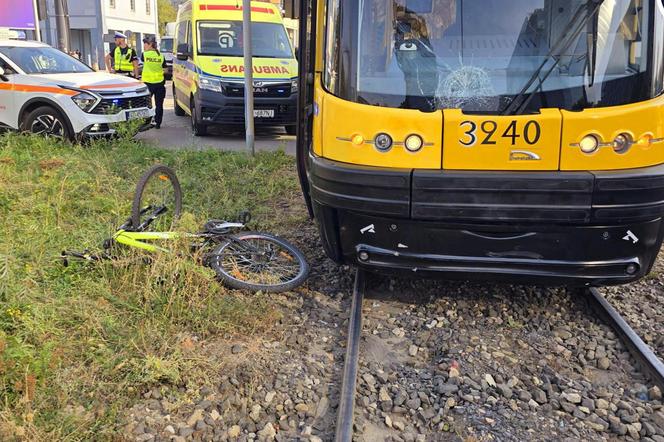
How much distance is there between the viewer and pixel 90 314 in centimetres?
395

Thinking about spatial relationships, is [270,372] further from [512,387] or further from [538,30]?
[538,30]

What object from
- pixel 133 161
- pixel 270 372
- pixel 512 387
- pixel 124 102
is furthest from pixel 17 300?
pixel 124 102

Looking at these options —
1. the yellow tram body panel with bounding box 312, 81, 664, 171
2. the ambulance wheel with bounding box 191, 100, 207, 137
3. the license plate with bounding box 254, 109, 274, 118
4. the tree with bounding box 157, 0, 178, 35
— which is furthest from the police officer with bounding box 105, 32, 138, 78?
the tree with bounding box 157, 0, 178, 35

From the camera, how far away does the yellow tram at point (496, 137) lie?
367 centimetres

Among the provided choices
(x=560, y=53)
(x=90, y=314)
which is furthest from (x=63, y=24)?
(x=560, y=53)

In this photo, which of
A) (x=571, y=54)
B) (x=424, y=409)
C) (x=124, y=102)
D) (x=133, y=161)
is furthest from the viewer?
(x=124, y=102)

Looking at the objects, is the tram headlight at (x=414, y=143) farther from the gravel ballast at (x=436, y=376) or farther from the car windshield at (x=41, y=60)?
the car windshield at (x=41, y=60)

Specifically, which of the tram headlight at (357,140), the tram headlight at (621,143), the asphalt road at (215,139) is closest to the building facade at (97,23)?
the asphalt road at (215,139)

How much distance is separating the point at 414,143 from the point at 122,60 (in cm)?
1143

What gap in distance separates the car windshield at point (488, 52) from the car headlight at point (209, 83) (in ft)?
25.5

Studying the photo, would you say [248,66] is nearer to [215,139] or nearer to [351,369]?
[215,139]

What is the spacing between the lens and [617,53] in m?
3.83

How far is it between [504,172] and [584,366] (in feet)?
4.16

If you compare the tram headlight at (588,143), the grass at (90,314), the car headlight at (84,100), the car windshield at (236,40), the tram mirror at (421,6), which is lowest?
the grass at (90,314)
